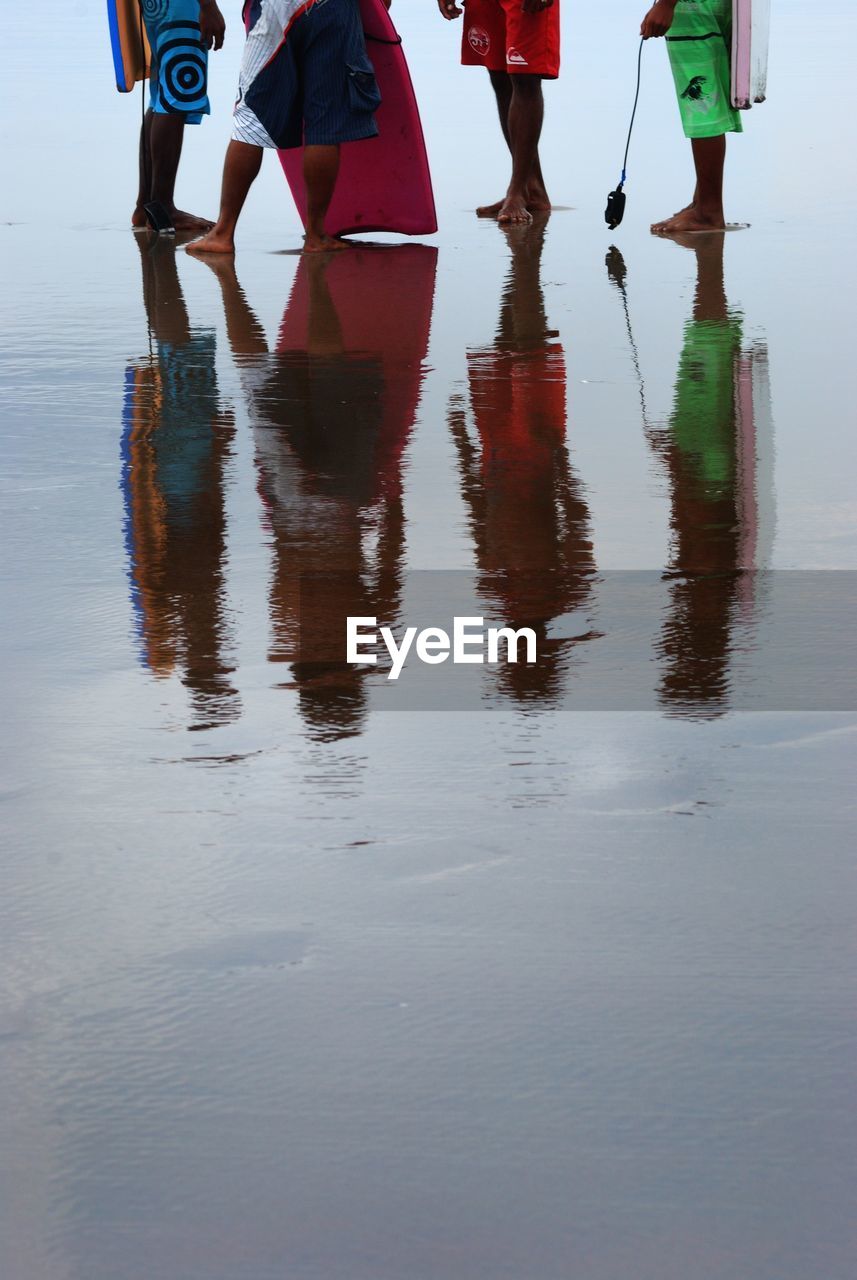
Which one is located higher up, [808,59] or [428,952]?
[808,59]

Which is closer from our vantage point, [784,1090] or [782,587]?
[784,1090]

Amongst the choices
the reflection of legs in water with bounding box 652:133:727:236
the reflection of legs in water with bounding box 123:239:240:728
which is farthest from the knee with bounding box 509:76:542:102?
the reflection of legs in water with bounding box 123:239:240:728

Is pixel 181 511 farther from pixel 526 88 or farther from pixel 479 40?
pixel 479 40

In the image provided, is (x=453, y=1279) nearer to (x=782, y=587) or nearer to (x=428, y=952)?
(x=428, y=952)

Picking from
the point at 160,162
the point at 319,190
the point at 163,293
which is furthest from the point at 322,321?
the point at 160,162

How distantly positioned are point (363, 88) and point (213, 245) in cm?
72

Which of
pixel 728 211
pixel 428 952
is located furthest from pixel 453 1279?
pixel 728 211

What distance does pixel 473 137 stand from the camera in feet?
32.0

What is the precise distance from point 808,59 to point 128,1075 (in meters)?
13.4

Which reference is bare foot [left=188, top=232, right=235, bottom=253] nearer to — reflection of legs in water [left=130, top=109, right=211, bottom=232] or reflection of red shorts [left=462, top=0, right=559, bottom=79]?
reflection of legs in water [left=130, top=109, right=211, bottom=232]

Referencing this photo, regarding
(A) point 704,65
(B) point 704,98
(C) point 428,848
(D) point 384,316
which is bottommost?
(C) point 428,848

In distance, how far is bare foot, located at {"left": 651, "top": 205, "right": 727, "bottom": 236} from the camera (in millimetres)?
6605

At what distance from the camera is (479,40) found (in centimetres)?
741

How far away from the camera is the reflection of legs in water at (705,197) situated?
21.6 feet
